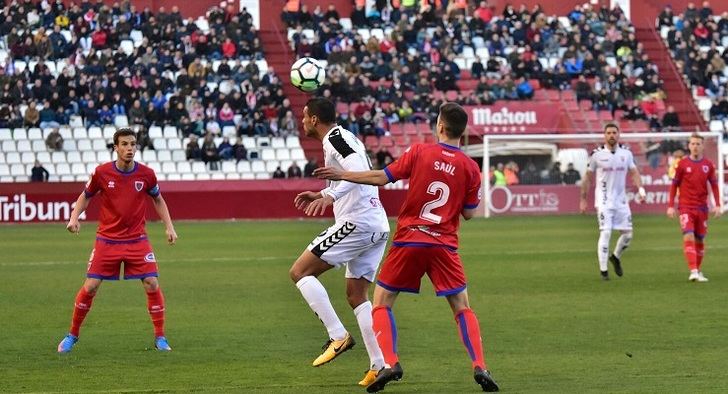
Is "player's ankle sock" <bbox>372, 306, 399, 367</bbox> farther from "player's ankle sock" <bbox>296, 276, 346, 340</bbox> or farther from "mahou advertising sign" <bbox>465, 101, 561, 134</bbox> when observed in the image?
"mahou advertising sign" <bbox>465, 101, 561, 134</bbox>

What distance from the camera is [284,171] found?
41.0 m

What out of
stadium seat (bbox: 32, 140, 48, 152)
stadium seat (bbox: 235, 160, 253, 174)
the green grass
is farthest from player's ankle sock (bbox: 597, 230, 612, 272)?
stadium seat (bbox: 32, 140, 48, 152)

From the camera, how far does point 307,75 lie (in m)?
13.5

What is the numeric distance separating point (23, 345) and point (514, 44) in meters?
38.9

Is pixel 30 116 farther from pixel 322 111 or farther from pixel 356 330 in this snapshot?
pixel 322 111

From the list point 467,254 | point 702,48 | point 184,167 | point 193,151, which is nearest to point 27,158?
point 184,167

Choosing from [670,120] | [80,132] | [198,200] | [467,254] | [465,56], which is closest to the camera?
[467,254]

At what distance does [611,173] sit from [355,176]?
10965 millimetres

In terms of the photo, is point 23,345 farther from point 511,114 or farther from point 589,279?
point 511,114

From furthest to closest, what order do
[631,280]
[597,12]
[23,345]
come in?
[597,12] < [631,280] < [23,345]

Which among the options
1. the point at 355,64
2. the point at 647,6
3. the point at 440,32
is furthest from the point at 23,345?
the point at 647,6

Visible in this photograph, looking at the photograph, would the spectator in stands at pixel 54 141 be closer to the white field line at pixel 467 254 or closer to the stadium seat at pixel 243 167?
the stadium seat at pixel 243 167

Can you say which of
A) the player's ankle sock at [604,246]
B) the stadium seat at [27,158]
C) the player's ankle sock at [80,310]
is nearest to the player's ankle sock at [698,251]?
the player's ankle sock at [604,246]

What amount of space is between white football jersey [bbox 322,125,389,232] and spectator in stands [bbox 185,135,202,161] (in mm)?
30926
